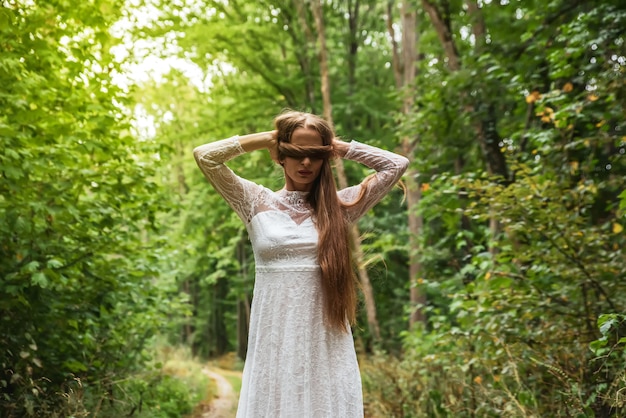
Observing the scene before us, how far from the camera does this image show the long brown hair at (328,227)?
7.83 feet

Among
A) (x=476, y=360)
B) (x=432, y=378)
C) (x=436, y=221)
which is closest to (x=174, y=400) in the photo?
(x=432, y=378)

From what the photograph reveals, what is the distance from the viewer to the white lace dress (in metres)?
2.31

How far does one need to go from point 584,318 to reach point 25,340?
402 centimetres

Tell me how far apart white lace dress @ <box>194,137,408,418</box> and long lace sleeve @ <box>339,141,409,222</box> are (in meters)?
0.25

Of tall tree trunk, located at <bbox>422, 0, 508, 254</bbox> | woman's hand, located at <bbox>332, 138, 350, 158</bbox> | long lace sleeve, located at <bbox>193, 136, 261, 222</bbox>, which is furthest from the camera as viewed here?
tall tree trunk, located at <bbox>422, 0, 508, 254</bbox>

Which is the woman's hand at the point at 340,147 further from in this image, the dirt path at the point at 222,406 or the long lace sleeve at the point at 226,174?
the dirt path at the point at 222,406

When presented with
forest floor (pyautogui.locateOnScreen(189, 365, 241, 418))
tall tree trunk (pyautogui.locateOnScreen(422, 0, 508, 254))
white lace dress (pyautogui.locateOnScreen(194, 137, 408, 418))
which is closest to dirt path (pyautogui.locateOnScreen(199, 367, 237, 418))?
forest floor (pyautogui.locateOnScreen(189, 365, 241, 418))

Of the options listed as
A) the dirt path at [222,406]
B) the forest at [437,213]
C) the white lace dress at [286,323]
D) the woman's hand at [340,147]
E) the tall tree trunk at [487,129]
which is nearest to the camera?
the white lace dress at [286,323]

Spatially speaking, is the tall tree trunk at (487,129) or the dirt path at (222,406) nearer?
the tall tree trunk at (487,129)

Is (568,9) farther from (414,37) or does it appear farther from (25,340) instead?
(414,37)

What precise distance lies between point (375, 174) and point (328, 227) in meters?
0.40

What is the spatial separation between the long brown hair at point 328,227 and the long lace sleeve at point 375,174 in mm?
140

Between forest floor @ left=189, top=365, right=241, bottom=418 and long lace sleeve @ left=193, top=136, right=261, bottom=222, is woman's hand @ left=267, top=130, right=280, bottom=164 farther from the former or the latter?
forest floor @ left=189, top=365, right=241, bottom=418

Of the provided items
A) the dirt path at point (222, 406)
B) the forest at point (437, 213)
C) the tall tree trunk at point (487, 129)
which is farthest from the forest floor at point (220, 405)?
the tall tree trunk at point (487, 129)
